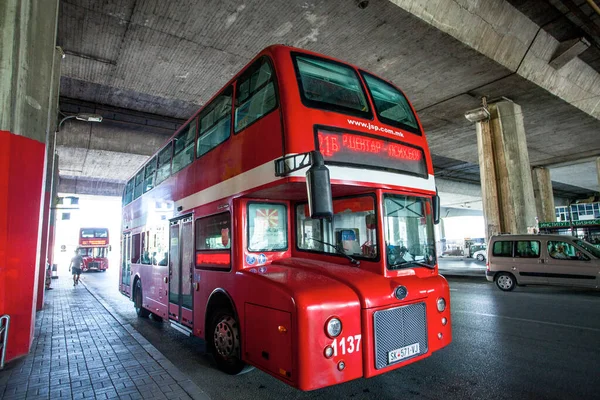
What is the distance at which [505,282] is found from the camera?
12.0 metres

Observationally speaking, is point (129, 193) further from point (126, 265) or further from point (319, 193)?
point (319, 193)

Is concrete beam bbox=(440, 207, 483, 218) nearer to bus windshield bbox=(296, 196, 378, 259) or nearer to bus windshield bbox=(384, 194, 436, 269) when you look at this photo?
bus windshield bbox=(384, 194, 436, 269)

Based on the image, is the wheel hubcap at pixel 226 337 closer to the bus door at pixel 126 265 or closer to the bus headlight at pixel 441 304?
the bus headlight at pixel 441 304

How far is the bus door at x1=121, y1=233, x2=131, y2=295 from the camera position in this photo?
1042cm

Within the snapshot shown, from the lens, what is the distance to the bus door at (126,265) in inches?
410

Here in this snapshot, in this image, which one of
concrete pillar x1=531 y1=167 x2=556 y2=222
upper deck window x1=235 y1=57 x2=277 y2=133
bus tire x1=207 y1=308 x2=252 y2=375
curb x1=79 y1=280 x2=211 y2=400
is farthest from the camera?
concrete pillar x1=531 y1=167 x2=556 y2=222

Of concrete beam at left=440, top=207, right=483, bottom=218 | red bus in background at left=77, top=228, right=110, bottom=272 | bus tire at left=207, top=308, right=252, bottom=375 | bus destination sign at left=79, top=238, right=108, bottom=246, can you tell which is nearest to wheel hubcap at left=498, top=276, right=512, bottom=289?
bus tire at left=207, top=308, right=252, bottom=375

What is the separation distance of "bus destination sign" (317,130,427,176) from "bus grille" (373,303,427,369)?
5.65 ft

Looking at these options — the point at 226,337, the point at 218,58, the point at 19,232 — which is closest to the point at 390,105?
the point at 226,337

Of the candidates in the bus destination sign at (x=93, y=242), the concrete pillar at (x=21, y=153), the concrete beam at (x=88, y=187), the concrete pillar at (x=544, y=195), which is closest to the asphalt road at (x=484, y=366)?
the concrete pillar at (x=21, y=153)

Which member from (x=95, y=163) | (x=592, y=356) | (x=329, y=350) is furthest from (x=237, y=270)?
(x=95, y=163)

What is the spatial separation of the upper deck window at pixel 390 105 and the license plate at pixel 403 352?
111 inches

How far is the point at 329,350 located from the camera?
3.45 metres

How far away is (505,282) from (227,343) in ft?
35.9
